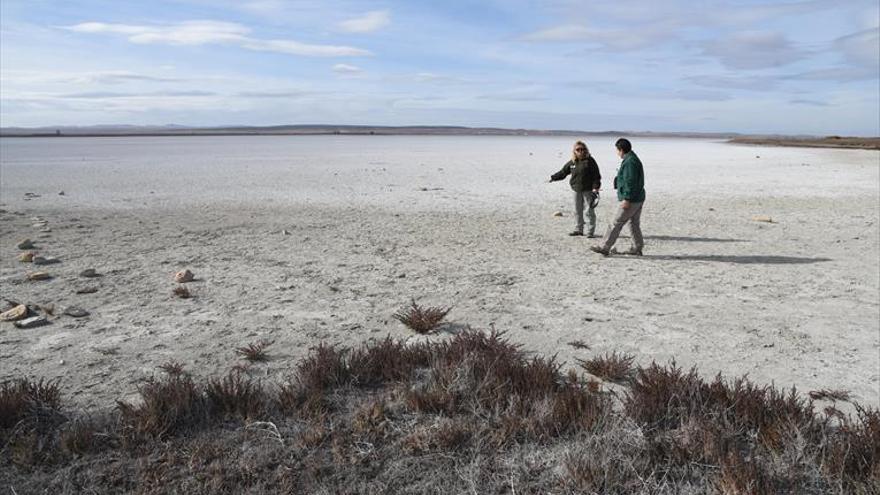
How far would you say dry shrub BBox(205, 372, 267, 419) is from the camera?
4570 mm

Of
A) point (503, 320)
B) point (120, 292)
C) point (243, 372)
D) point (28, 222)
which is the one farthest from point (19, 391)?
point (28, 222)

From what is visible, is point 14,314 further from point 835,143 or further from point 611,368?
point 835,143

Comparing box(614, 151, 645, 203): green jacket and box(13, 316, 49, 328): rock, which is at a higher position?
box(614, 151, 645, 203): green jacket

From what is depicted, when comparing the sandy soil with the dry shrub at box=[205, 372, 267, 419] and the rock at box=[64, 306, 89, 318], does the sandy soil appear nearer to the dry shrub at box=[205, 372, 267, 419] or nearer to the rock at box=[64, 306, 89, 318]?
the rock at box=[64, 306, 89, 318]

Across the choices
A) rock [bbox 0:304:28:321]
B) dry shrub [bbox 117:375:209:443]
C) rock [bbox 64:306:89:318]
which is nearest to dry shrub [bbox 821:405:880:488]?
dry shrub [bbox 117:375:209:443]

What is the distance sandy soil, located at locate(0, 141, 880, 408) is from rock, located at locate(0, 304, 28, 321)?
0.17m

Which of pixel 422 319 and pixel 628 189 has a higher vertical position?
pixel 628 189

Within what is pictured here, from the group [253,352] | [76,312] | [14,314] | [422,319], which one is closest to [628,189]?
[422,319]

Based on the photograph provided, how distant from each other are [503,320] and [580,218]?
587 centimetres

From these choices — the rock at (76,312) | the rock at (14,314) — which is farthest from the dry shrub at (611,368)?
the rock at (14,314)

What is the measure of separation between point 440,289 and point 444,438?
431 cm

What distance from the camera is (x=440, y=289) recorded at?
333 inches

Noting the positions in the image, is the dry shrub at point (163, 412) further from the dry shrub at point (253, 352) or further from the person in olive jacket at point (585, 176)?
the person in olive jacket at point (585, 176)

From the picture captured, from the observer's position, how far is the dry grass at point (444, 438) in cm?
379
